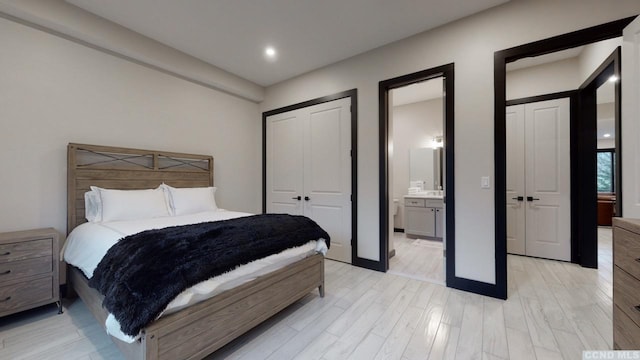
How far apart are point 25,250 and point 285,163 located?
116 inches

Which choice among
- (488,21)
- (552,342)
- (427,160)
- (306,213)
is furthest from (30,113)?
(427,160)

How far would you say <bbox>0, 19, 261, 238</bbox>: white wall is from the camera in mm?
2256

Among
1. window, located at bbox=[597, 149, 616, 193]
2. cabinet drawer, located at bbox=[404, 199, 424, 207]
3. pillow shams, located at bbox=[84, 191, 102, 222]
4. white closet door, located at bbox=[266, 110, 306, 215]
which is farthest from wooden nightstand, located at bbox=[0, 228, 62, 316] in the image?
window, located at bbox=[597, 149, 616, 193]

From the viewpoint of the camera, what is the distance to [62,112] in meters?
2.52

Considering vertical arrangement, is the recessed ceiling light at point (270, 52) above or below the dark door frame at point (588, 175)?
above

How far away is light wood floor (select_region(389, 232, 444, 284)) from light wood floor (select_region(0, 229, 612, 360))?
306 millimetres

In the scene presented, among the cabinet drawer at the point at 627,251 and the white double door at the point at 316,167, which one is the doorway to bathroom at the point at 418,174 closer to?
the white double door at the point at 316,167

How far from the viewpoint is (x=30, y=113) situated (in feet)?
7.67

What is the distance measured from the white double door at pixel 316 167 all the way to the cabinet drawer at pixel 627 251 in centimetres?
241

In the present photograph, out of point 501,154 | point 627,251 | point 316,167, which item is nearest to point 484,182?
point 501,154

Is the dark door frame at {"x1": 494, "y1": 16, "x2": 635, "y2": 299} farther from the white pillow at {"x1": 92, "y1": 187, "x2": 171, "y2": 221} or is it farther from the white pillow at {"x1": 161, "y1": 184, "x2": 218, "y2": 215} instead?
the white pillow at {"x1": 92, "y1": 187, "x2": 171, "y2": 221}

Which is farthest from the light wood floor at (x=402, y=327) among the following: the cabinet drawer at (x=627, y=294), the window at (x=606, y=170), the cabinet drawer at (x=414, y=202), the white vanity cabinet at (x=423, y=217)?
the window at (x=606, y=170)

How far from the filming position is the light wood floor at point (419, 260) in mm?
3041

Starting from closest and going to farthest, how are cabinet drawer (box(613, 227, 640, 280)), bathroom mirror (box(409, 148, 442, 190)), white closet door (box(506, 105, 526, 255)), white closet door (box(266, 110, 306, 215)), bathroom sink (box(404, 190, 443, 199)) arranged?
cabinet drawer (box(613, 227, 640, 280)) < white closet door (box(506, 105, 526, 255)) < white closet door (box(266, 110, 306, 215)) < bathroom sink (box(404, 190, 443, 199)) < bathroom mirror (box(409, 148, 442, 190))
